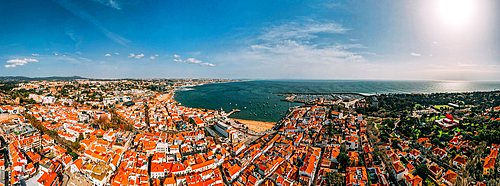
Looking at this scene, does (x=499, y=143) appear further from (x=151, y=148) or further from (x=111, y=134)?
(x=111, y=134)

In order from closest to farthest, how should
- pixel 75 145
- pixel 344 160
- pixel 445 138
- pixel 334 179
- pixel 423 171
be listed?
1. pixel 334 179
2. pixel 423 171
3. pixel 344 160
4. pixel 75 145
5. pixel 445 138

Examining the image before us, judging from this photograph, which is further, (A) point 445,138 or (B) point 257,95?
(B) point 257,95

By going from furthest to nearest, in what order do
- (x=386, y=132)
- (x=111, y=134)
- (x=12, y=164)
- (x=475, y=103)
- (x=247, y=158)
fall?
1. (x=475, y=103)
2. (x=386, y=132)
3. (x=111, y=134)
4. (x=247, y=158)
5. (x=12, y=164)

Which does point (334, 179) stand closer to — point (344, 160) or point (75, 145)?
point (344, 160)

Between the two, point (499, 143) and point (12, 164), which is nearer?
point (12, 164)

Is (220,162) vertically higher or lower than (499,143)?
lower

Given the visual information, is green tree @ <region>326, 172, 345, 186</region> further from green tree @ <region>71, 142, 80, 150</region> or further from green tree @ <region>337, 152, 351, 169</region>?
green tree @ <region>71, 142, 80, 150</region>

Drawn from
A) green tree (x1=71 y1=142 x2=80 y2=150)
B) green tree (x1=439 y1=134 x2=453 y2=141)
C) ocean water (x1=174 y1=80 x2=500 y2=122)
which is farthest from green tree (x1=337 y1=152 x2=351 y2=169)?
green tree (x1=71 y1=142 x2=80 y2=150)

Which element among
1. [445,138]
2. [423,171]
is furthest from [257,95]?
[423,171]

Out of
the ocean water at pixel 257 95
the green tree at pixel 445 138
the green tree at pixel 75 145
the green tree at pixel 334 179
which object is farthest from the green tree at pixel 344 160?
the green tree at pixel 75 145

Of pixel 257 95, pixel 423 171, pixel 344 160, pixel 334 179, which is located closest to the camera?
pixel 334 179

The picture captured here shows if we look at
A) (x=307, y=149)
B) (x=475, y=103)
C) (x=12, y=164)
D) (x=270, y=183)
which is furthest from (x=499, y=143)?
(x=12, y=164)
